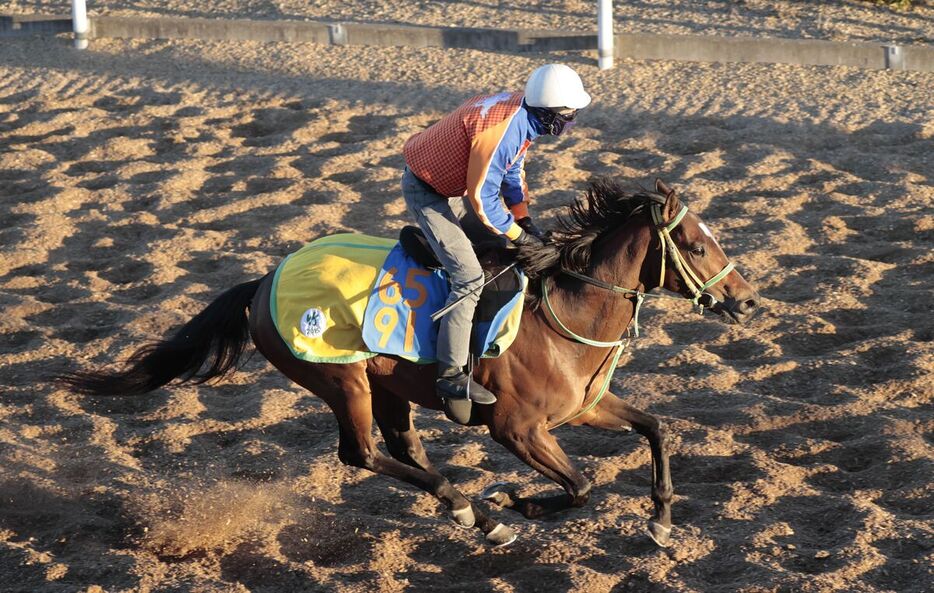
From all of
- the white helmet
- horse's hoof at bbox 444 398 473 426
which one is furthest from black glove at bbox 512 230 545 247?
horse's hoof at bbox 444 398 473 426

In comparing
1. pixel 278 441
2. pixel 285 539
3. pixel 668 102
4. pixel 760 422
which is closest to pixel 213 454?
pixel 278 441

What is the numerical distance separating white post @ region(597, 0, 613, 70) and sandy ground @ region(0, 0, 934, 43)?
65 cm

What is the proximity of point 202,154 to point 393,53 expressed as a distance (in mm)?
2350

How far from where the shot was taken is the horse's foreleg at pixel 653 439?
5.09 m

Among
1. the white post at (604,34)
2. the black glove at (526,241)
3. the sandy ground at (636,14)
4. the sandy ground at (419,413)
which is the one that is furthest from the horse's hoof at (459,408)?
the sandy ground at (636,14)

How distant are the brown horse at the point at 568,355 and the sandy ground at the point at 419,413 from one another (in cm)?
27

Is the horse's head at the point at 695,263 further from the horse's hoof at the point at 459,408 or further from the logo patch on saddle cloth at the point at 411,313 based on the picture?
the horse's hoof at the point at 459,408

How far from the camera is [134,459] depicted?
19.8 feet

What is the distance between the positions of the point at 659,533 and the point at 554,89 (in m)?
1.78

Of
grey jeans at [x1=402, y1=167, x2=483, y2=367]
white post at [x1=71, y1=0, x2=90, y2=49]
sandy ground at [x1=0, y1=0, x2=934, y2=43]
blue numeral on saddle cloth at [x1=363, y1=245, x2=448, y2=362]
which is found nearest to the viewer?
grey jeans at [x1=402, y1=167, x2=483, y2=367]

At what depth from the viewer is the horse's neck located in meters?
4.97

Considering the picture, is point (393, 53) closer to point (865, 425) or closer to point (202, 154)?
point (202, 154)

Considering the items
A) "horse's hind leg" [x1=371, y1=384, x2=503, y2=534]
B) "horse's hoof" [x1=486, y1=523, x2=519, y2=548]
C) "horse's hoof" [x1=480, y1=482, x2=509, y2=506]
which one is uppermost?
"horse's hind leg" [x1=371, y1=384, x2=503, y2=534]

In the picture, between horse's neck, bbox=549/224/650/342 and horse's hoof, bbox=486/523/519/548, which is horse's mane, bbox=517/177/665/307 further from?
horse's hoof, bbox=486/523/519/548
